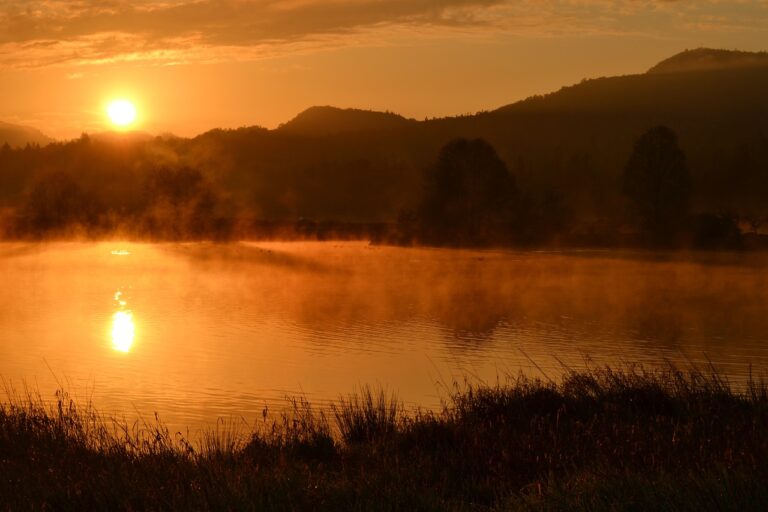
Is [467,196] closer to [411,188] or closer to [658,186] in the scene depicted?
[658,186]

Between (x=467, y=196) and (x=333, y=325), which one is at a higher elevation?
(x=467, y=196)

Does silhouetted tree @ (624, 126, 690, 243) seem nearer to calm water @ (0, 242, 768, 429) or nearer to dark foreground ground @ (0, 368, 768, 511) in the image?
calm water @ (0, 242, 768, 429)

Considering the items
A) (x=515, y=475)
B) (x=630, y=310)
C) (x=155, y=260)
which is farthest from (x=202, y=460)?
(x=155, y=260)

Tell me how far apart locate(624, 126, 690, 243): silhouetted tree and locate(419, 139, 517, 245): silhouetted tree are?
9.67 m

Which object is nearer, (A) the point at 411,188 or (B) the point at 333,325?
(B) the point at 333,325

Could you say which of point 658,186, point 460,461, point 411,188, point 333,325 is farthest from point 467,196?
point 411,188

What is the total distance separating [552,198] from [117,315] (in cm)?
5736

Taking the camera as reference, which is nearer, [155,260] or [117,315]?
[117,315]

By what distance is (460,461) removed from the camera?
948cm

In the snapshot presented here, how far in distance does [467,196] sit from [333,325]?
4949 centimetres

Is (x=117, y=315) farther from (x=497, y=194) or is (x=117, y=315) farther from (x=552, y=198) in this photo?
(x=552, y=198)

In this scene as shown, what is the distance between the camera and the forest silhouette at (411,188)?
76000 millimetres

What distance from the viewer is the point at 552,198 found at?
274 feet

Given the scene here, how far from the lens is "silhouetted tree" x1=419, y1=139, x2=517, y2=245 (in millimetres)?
76062
